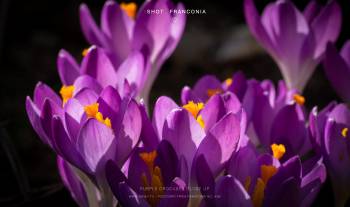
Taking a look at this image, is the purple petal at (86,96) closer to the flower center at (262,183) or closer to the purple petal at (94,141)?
the purple petal at (94,141)

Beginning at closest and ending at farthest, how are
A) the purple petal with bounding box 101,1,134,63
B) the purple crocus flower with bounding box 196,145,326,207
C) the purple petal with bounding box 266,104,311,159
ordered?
the purple crocus flower with bounding box 196,145,326,207
the purple petal with bounding box 266,104,311,159
the purple petal with bounding box 101,1,134,63

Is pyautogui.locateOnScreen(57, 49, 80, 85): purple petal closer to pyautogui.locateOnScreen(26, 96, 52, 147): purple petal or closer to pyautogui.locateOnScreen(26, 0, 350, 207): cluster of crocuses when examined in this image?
pyautogui.locateOnScreen(26, 0, 350, 207): cluster of crocuses

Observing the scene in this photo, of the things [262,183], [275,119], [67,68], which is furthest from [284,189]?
[67,68]

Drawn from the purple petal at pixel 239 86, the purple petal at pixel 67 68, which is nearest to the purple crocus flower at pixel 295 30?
the purple petal at pixel 239 86

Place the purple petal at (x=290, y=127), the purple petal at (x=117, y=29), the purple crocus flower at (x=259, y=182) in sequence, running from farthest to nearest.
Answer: the purple petal at (x=117, y=29) → the purple petal at (x=290, y=127) → the purple crocus flower at (x=259, y=182)

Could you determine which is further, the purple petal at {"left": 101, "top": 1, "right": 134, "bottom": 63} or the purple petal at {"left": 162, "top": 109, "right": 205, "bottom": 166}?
the purple petal at {"left": 101, "top": 1, "right": 134, "bottom": 63}

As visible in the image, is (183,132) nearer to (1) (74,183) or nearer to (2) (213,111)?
(2) (213,111)

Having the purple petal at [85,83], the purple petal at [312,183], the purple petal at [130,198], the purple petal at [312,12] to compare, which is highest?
the purple petal at [85,83]

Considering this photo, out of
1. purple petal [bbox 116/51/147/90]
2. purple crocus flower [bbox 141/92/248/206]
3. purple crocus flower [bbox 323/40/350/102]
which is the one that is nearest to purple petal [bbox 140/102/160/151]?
purple crocus flower [bbox 141/92/248/206]
